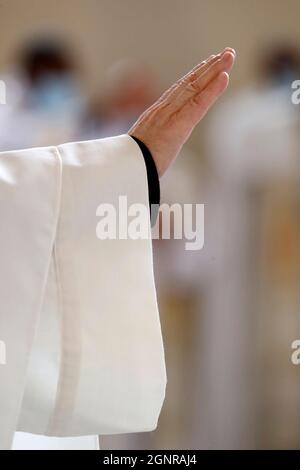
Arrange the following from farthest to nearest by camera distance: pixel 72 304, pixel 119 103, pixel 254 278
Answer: pixel 254 278
pixel 119 103
pixel 72 304

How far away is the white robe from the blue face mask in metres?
0.77

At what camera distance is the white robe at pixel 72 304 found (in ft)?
1.42

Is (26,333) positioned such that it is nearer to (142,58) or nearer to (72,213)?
(72,213)

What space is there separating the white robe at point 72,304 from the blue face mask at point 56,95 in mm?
768

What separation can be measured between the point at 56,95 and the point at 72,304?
0.93 meters

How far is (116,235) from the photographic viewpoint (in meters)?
0.46

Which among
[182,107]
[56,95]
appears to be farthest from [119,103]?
[182,107]

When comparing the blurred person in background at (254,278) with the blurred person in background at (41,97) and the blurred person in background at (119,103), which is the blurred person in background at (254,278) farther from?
the blurred person in background at (41,97)

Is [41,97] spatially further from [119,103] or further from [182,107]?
[182,107]

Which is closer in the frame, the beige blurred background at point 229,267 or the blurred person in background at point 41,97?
the blurred person in background at point 41,97

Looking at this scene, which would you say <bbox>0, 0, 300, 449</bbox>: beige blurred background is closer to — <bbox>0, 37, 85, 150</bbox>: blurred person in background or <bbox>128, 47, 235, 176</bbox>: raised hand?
Answer: <bbox>0, 37, 85, 150</bbox>: blurred person in background

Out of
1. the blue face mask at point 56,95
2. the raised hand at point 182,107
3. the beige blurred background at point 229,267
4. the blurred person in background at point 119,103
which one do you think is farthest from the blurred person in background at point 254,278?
the raised hand at point 182,107

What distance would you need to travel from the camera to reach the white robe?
17.0 inches

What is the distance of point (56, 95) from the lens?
1.29 m
